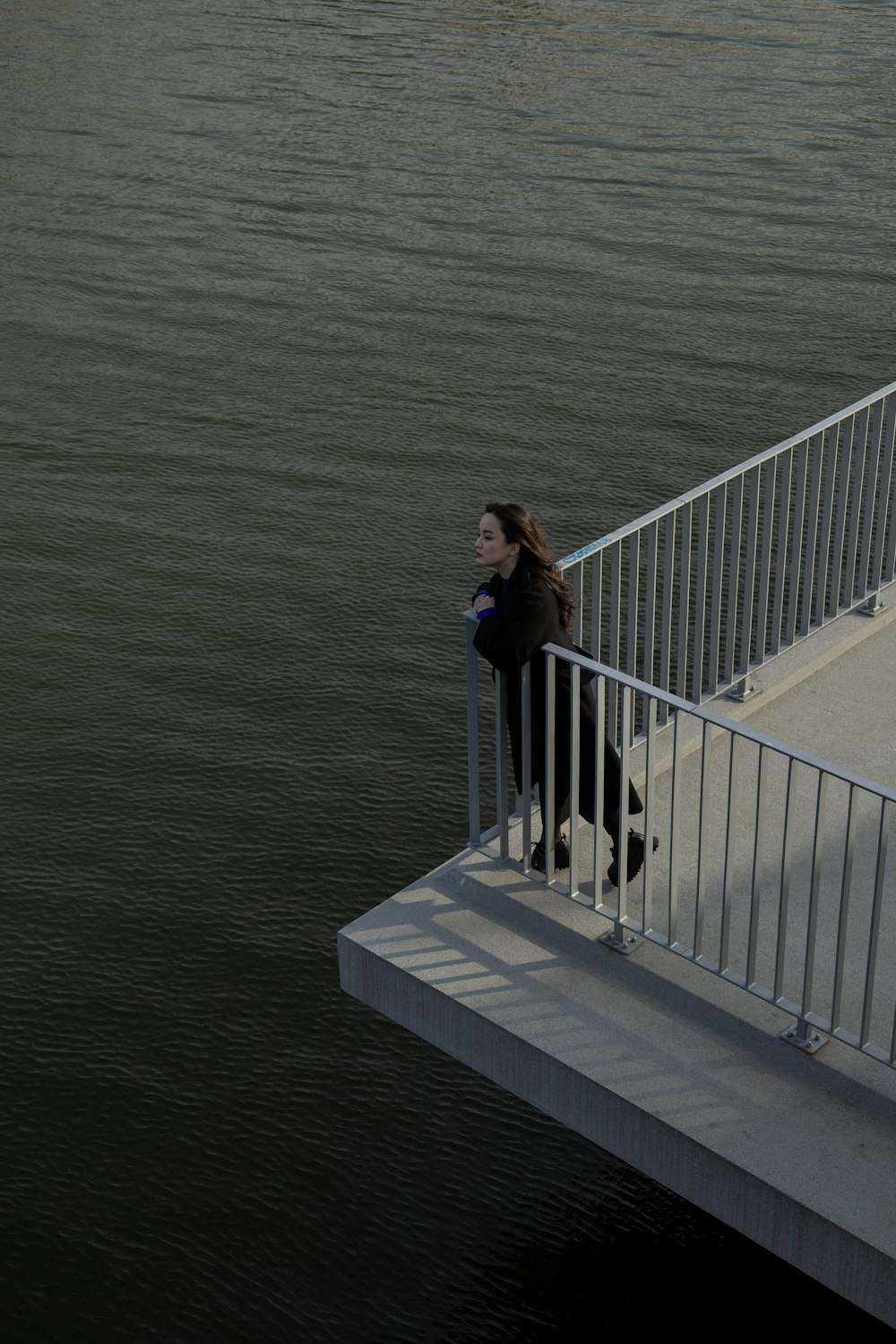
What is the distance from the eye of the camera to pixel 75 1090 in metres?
5.88

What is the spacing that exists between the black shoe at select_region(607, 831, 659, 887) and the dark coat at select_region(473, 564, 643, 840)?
64 mm

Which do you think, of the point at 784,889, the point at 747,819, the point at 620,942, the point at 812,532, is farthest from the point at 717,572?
the point at 784,889

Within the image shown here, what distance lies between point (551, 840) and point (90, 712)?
3.72 meters

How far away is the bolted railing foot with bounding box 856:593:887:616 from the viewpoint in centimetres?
702

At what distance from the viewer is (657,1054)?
15.2 ft

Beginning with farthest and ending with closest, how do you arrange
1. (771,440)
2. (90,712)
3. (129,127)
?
(129,127) → (771,440) → (90,712)

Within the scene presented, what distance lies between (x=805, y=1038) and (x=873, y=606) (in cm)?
285

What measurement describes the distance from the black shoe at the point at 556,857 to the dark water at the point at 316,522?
1048 millimetres

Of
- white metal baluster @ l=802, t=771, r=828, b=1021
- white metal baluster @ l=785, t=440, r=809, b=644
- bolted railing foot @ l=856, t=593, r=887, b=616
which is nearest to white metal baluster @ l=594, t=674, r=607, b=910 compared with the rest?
white metal baluster @ l=802, t=771, r=828, b=1021

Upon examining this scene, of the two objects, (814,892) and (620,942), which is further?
(620,942)

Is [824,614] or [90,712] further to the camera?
[90,712]

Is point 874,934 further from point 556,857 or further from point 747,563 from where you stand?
point 747,563

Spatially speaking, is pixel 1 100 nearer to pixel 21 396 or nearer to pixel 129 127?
pixel 129 127

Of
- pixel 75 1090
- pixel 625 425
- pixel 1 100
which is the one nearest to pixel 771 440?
pixel 625 425
